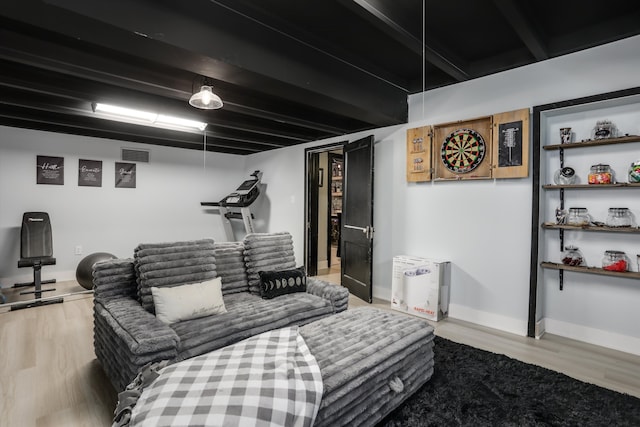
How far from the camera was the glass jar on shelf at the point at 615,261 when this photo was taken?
2.65 m

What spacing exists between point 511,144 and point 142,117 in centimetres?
427

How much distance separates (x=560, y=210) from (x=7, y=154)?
6767 millimetres

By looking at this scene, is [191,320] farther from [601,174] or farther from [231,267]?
[601,174]

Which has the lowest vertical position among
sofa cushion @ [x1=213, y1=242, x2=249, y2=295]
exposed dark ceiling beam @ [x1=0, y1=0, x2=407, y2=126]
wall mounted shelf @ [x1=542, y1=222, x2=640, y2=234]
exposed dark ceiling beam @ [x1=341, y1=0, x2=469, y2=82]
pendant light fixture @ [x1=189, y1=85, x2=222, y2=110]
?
sofa cushion @ [x1=213, y1=242, x2=249, y2=295]

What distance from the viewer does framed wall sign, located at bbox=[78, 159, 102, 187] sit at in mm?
5067

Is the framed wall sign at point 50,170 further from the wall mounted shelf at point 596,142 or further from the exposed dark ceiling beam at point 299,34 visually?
the wall mounted shelf at point 596,142

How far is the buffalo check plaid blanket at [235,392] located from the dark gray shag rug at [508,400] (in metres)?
0.71

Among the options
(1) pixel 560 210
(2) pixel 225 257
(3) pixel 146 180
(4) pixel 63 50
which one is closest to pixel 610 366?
(1) pixel 560 210

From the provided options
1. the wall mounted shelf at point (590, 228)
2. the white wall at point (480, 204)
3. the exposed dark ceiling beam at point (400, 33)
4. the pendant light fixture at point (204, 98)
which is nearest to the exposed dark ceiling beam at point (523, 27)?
the white wall at point (480, 204)

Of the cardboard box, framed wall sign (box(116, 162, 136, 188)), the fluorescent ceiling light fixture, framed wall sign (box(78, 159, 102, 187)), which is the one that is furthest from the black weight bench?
the cardboard box

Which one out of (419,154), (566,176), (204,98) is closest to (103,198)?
(204,98)

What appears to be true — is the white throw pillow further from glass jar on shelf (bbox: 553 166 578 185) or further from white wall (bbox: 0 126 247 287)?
white wall (bbox: 0 126 247 287)

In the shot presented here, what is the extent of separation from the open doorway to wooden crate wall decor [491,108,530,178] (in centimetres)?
211

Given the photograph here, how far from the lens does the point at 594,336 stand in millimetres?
2840
